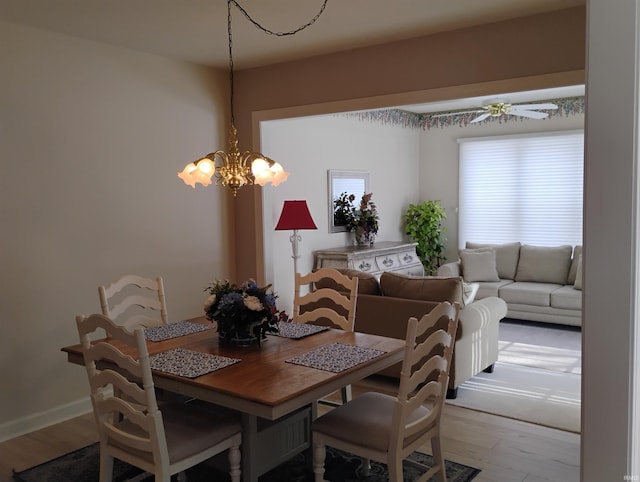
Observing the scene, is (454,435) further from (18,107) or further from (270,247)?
(18,107)

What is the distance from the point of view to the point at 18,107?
361 cm

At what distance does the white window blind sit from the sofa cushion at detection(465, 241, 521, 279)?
415 millimetres

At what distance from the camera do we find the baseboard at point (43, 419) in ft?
11.8

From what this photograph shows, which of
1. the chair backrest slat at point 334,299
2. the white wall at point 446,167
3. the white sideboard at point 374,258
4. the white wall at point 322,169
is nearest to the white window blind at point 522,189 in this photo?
the white wall at point 446,167

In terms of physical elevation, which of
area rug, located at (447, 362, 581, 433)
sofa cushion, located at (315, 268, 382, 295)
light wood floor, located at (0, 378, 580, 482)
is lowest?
light wood floor, located at (0, 378, 580, 482)

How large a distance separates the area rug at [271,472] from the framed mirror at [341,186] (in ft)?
11.7

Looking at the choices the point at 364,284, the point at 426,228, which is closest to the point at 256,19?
the point at 364,284

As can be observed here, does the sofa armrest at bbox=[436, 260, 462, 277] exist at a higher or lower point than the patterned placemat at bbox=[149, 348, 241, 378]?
lower

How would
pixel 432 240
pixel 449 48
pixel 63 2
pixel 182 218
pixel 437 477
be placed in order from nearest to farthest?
pixel 437 477 → pixel 63 2 → pixel 449 48 → pixel 182 218 → pixel 432 240

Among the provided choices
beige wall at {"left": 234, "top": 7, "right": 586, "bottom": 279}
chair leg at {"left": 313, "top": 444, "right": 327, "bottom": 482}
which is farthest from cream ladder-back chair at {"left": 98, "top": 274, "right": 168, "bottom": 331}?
beige wall at {"left": 234, "top": 7, "right": 586, "bottom": 279}

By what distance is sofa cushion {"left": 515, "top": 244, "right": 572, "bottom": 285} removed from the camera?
6805 millimetres

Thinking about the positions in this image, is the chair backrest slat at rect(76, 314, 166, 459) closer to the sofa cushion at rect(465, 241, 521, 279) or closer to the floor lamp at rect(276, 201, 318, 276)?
the floor lamp at rect(276, 201, 318, 276)

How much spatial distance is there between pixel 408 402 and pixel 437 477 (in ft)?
2.58

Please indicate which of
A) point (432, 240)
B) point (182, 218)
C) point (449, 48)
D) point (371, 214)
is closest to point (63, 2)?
point (182, 218)
